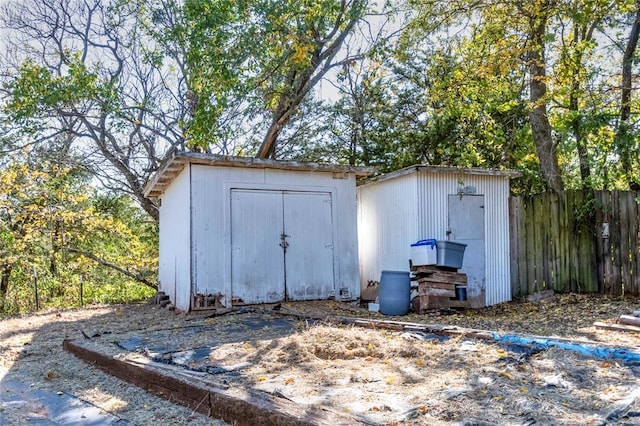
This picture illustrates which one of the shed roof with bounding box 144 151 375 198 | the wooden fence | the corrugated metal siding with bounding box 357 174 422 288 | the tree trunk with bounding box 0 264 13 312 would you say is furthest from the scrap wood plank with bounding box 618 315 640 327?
the tree trunk with bounding box 0 264 13 312

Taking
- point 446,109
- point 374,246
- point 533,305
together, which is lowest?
point 533,305

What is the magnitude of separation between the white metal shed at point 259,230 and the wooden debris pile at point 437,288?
1.31 m

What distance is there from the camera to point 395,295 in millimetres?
8430

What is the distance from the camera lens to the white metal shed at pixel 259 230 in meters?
8.48

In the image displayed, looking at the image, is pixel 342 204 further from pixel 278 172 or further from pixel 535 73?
pixel 535 73

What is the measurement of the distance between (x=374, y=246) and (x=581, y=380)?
7.12m

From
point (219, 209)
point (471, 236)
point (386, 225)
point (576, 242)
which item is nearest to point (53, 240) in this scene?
point (219, 209)

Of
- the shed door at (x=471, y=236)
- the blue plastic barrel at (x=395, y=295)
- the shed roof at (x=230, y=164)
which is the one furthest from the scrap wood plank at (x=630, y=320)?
the shed roof at (x=230, y=164)

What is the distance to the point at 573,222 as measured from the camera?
9289 mm

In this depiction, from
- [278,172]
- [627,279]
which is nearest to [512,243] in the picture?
[627,279]

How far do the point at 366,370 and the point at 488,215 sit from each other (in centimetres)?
648

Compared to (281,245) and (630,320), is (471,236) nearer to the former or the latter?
(281,245)

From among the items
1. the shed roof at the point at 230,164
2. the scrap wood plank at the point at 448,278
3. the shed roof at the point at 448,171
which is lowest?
the scrap wood plank at the point at 448,278

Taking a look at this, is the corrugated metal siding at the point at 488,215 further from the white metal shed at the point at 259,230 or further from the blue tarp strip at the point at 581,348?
the blue tarp strip at the point at 581,348
